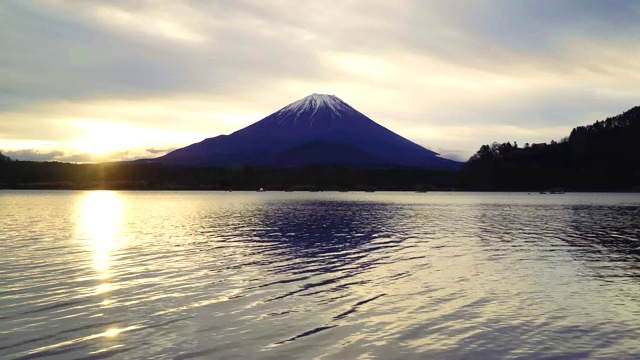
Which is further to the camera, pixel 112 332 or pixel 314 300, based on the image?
pixel 314 300

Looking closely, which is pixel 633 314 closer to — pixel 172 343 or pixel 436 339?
pixel 436 339

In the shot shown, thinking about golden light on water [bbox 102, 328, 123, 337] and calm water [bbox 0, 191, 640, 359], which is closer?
calm water [bbox 0, 191, 640, 359]

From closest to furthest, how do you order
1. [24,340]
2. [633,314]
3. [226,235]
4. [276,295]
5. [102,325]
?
[24,340] < [102,325] < [633,314] < [276,295] < [226,235]

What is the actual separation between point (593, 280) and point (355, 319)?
560 inches

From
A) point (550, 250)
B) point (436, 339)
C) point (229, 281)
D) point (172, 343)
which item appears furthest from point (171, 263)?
point (550, 250)

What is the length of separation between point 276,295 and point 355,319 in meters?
4.52

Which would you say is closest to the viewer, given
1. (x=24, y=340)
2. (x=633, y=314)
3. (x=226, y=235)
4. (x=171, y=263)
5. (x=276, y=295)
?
(x=24, y=340)

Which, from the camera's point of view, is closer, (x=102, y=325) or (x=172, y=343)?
(x=172, y=343)

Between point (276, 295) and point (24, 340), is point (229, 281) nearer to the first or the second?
point (276, 295)

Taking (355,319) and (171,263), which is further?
(171,263)

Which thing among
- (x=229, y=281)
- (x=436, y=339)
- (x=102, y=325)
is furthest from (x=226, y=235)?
(x=436, y=339)

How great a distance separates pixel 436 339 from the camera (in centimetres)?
1448

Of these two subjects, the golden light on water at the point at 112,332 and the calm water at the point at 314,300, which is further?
the golden light on water at the point at 112,332

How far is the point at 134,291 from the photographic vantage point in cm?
2041
